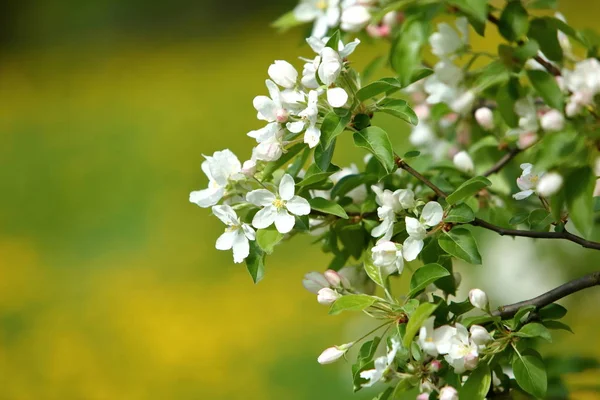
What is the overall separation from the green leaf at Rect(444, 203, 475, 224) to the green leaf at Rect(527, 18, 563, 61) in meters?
0.26

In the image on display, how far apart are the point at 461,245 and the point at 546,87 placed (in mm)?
215

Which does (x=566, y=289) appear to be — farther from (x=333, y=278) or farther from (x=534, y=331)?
(x=333, y=278)

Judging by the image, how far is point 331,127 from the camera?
2.05 feet

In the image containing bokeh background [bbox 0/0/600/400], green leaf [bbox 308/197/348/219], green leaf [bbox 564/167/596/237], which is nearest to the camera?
green leaf [bbox 564/167/596/237]

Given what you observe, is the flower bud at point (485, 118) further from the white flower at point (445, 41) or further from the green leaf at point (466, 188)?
the green leaf at point (466, 188)

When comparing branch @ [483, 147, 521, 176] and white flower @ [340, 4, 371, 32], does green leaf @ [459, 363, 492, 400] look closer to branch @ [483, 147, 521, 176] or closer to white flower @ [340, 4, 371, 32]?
branch @ [483, 147, 521, 176]

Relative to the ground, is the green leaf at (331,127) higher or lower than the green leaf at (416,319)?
higher

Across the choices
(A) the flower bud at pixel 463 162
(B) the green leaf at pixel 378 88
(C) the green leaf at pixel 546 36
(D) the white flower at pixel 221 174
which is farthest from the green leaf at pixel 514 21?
(D) the white flower at pixel 221 174

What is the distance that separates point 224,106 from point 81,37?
1.00 m

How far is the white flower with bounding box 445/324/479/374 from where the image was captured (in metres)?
0.61

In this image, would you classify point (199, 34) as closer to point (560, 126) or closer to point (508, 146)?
point (508, 146)

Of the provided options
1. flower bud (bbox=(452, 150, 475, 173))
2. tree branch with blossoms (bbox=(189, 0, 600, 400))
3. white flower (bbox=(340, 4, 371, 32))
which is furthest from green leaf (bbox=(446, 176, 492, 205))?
white flower (bbox=(340, 4, 371, 32))

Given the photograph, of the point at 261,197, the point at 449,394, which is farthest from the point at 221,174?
the point at 449,394

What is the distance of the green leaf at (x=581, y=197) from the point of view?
0.55 m
